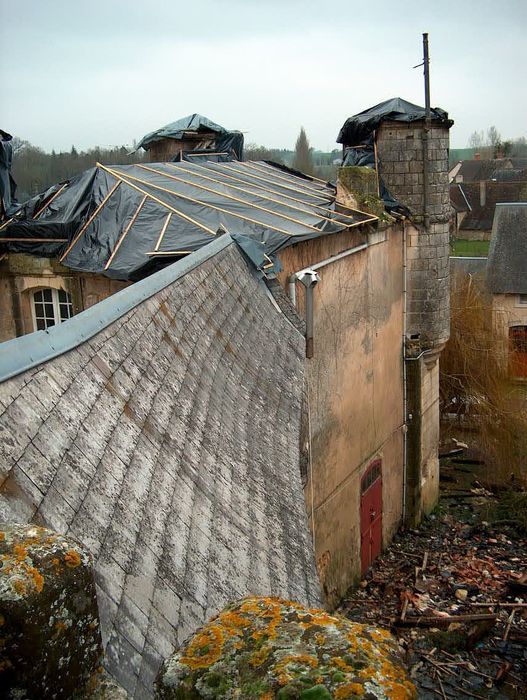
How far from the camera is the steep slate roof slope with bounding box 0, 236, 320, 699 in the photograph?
337 cm

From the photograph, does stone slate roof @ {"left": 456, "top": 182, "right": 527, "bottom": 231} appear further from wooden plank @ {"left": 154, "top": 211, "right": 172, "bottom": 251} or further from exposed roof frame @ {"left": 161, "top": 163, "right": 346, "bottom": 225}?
wooden plank @ {"left": 154, "top": 211, "right": 172, "bottom": 251}

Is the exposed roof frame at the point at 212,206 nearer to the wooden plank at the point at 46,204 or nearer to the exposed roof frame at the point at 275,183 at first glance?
the wooden plank at the point at 46,204

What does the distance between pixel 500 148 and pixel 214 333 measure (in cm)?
7228

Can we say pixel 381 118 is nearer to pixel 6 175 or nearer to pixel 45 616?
pixel 6 175

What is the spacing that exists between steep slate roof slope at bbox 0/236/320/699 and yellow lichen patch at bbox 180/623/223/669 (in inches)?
39.7

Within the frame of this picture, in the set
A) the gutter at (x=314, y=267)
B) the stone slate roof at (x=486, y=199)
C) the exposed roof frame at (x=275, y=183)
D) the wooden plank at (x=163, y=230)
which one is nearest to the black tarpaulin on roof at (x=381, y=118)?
the exposed roof frame at (x=275, y=183)

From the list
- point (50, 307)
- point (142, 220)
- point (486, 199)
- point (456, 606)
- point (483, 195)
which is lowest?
point (456, 606)

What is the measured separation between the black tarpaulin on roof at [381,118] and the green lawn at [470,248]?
1008 inches

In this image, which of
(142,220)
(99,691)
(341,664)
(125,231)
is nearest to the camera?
(341,664)

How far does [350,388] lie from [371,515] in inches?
131

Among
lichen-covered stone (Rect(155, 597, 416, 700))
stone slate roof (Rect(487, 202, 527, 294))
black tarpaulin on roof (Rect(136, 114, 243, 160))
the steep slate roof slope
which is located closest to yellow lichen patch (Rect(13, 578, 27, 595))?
lichen-covered stone (Rect(155, 597, 416, 700))

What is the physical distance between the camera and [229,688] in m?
1.66

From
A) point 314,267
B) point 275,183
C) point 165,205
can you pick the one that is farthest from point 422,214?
point 165,205

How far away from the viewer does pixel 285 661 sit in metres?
1.68
